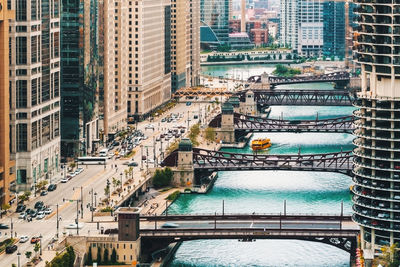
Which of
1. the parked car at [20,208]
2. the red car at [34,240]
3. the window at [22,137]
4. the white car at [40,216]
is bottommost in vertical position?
the red car at [34,240]

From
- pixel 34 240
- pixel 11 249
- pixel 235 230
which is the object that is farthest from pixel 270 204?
pixel 11 249

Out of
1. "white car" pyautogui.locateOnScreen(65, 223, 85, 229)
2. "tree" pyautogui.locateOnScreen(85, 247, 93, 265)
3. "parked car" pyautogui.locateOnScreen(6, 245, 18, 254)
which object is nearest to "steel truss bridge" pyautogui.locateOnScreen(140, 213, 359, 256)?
"tree" pyautogui.locateOnScreen(85, 247, 93, 265)

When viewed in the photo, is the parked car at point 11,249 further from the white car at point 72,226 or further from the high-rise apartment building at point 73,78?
the high-rise apartment building at point 73,78

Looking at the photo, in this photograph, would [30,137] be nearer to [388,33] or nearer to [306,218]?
[306,218]

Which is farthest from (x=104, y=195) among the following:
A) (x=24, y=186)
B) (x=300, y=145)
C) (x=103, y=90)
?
(x=300, y=145)

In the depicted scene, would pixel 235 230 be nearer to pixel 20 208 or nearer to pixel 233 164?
pixel 20 208

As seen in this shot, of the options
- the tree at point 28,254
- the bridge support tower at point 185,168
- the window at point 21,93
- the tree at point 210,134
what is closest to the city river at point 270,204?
the bridge support tower at point 185,168
